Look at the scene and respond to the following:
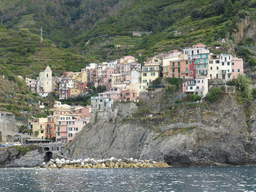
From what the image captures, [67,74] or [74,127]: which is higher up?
[67,74]

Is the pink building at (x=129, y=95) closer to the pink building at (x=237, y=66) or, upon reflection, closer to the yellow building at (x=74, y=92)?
the pink building at (x=237, y=66)

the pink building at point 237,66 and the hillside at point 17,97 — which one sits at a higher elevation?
the pink building at point 237,66

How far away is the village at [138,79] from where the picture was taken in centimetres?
11412

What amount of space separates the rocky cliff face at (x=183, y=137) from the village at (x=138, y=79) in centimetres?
733

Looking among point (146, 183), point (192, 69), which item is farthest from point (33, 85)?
point (146, 183)

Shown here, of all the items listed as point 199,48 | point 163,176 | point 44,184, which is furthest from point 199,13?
point 44,184

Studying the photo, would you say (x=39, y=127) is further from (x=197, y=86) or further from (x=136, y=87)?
(x=197, y=86)

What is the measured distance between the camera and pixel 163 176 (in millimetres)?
75312

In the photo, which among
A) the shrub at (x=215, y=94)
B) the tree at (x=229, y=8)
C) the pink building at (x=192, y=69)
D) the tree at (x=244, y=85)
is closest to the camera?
the shrub at (x=215, y=94)

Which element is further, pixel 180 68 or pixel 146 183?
pixel 180 68

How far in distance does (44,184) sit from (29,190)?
6075 mm

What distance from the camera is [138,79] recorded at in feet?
429

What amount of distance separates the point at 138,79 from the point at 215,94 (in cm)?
3113

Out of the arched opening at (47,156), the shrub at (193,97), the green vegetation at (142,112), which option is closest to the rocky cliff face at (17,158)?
the arched opening at (47,156)
